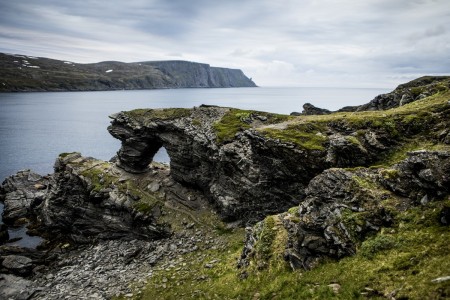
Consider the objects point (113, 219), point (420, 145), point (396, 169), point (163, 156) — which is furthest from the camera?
point (163, 156)

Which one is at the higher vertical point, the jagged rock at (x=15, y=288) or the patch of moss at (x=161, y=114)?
the patch of moss at (x=161, y=114)

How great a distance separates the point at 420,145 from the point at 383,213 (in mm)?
16876

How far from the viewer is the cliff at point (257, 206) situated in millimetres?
20062

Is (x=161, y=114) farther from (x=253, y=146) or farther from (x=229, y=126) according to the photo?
(x=253, y=146)

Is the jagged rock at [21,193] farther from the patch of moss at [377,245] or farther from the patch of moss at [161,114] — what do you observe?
the patch of moss at [377,245]

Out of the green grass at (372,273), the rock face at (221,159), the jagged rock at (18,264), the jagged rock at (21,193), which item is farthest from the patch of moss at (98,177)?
→ the green grass at (372,273)

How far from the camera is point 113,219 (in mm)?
48531

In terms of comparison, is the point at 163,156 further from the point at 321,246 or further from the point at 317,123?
the point at 321,246

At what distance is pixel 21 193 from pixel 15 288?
1367 inches

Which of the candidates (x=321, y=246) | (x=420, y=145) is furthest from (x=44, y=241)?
(x=420, y=145)

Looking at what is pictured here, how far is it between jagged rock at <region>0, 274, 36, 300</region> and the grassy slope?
47.8ft

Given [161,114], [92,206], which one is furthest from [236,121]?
[92,206]

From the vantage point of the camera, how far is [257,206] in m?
42.6

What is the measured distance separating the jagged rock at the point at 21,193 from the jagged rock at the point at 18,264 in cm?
1756
